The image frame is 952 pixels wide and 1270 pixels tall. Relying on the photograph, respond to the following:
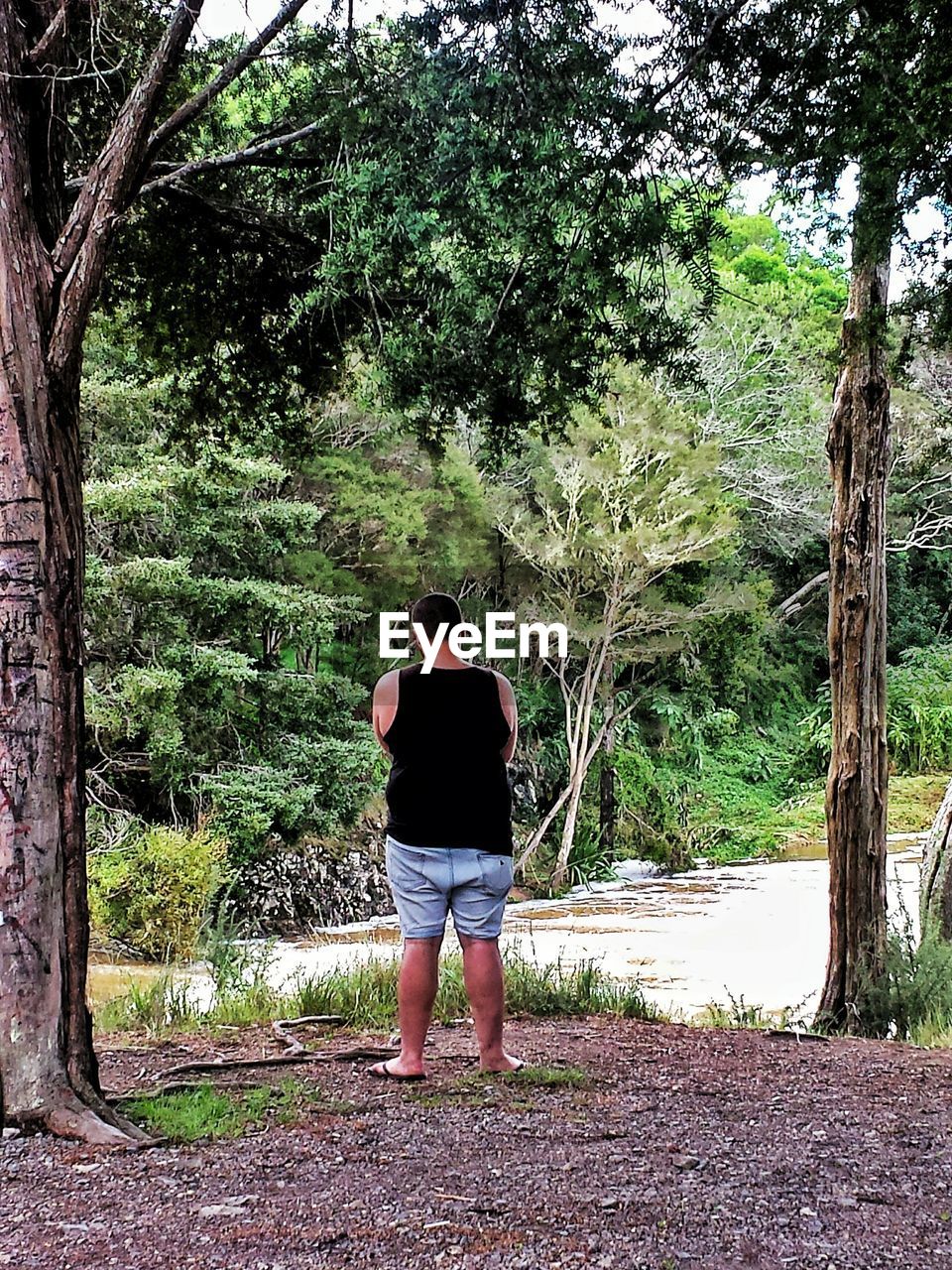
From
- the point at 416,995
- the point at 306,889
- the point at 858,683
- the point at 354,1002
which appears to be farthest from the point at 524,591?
the point at 416,995

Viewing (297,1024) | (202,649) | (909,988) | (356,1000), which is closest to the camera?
(297,1024)

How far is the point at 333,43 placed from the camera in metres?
4.90

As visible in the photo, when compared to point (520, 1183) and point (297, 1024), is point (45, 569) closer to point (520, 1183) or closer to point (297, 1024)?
point (520, 1183)

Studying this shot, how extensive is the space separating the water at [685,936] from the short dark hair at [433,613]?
4.56 m

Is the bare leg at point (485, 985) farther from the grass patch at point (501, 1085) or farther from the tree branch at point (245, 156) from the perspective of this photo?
the tree branch at point (245, 156)

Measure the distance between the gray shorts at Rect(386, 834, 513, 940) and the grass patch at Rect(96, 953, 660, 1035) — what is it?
1.96 metres

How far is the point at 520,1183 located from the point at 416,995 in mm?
1293

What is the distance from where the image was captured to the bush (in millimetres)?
12461

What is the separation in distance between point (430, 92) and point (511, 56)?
310 mm

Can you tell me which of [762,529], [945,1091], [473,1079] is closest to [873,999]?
[945,1091]

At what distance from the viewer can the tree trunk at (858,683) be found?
7203 millimetres

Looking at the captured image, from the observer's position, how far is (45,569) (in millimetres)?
3732

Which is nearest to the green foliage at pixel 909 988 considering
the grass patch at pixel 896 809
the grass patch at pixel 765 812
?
the grass patch at pixel 765 812

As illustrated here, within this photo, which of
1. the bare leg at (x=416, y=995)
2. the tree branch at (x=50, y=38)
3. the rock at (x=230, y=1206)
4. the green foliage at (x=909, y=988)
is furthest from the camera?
the green foliage at (x=909, y=988)
